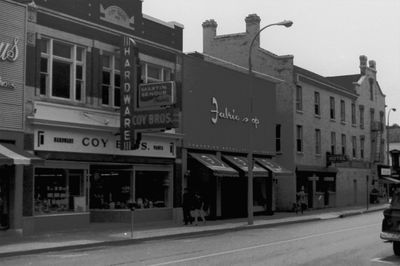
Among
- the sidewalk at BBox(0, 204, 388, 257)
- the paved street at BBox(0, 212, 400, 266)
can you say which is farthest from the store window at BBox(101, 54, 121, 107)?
the paved street at BBox(0, 212, 400, 266)

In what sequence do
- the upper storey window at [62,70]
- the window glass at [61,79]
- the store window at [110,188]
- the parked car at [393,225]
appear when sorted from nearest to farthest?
the parked car at [393,225]
the upper storey window at [62,70]
the window glass at [61,79]
the store window at [110,188]

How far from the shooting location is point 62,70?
21.2 metres

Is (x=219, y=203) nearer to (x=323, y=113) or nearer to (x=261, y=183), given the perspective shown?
(x=261, y=183)

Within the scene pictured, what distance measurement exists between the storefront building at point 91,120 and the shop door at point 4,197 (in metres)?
0.58

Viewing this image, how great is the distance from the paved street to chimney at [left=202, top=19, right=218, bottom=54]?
82.2ft

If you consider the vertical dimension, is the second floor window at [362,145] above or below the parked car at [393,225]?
above

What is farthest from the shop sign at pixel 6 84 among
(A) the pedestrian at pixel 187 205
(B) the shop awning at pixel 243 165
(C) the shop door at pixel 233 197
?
(C) the shop door at pixel 233 197

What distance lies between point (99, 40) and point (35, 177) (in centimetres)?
600

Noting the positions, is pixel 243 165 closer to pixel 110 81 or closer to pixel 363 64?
pixel 110 81

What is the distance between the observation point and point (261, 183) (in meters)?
33.6

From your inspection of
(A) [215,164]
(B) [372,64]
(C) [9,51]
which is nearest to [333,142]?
(B) [372,64]

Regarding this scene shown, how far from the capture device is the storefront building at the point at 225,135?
88.5ft

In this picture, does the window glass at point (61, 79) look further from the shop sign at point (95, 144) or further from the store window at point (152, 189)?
the store window at point (152, 189)

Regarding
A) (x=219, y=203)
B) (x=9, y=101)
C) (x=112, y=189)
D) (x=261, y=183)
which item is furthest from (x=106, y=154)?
(x=261, y=183)
